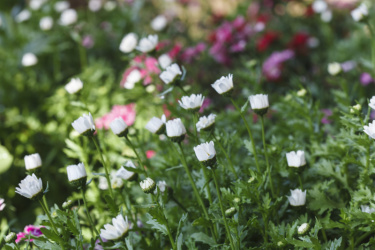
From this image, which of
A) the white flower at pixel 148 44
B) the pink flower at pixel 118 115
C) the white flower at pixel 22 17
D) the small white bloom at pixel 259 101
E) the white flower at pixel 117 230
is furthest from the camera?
the white flower at pixel 22 17

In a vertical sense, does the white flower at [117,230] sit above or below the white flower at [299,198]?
above

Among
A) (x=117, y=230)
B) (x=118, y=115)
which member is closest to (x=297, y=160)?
(x=117, y=230)

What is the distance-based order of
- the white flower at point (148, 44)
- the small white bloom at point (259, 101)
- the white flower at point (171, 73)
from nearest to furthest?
1. the small white bloom at point (259, 101)
2. the white flower at point (171, 73)
3. the white flower at point (148, 44)

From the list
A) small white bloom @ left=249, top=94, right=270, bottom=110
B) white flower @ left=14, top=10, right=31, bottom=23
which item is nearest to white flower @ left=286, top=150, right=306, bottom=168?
small white bloom @ left=249, top=94, right=270, bottom=110

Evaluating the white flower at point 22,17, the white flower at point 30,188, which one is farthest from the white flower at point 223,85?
the white flower at point 22,17

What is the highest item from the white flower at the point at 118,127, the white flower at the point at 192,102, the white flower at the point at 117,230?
the white flower at the point at 192,102

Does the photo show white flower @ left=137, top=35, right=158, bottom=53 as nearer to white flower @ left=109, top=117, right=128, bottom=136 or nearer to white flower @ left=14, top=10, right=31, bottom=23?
white flower @ left=109, top=117, right=128, bottom=136

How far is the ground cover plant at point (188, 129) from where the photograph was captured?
104 centimetres

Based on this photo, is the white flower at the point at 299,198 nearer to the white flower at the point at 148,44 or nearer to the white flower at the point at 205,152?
the white flower at the point at 205,152

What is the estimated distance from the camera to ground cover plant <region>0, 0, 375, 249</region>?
1.04m

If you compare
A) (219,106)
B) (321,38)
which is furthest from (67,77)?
(321,38)

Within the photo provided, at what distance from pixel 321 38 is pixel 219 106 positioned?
1.06 m

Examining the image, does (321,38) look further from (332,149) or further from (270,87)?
(332,149)

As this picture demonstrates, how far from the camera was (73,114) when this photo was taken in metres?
2.05
